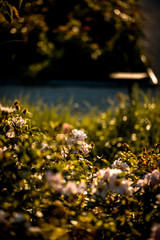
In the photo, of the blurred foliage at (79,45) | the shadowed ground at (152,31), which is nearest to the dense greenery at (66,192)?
the shadowed ground at (152,31)

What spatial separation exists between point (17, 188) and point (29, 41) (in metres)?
4.61

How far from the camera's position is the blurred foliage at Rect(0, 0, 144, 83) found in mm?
5504

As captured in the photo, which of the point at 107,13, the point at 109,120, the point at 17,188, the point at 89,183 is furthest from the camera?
the point at 107,13

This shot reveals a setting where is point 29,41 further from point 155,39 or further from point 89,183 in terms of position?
point 89,183

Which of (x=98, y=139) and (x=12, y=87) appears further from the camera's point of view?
(x=12, y=87)

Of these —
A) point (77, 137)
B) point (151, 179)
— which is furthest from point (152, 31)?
point (151, 179)

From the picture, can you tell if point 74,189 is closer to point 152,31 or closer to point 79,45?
point 79,45

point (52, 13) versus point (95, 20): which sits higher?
point (52, 13)

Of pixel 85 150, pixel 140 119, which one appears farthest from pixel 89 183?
pixel 140 119

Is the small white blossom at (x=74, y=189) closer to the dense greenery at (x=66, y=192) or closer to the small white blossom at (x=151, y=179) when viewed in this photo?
the dense greenery at (x=66, y=192)

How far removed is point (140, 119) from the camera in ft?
10.9

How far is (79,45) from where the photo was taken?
224 inches

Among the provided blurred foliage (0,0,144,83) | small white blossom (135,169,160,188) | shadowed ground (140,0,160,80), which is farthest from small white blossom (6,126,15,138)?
blurred foliage (0,0,144,83)

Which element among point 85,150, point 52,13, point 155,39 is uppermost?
point 52,13
